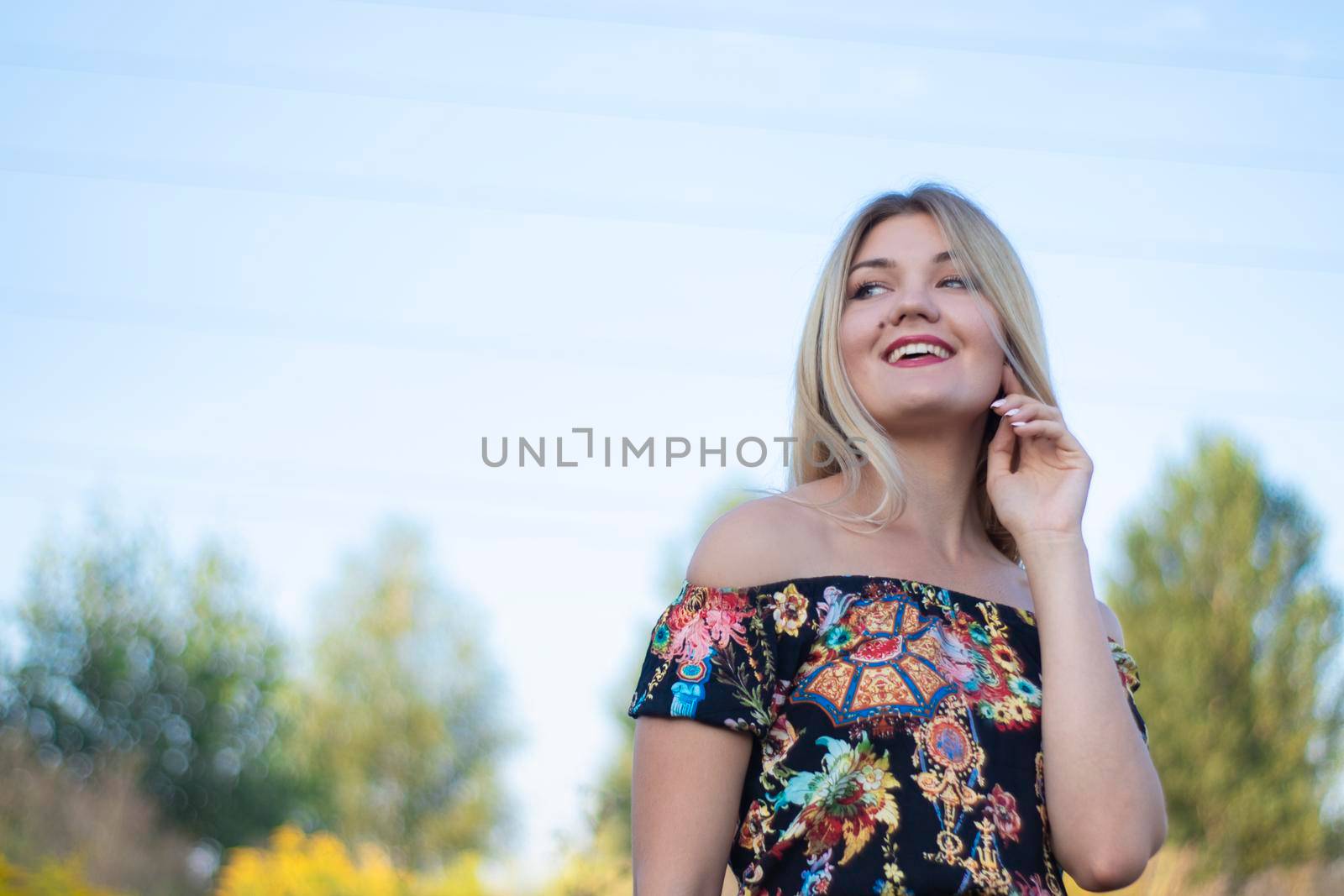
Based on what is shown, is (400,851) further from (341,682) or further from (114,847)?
(114,847)

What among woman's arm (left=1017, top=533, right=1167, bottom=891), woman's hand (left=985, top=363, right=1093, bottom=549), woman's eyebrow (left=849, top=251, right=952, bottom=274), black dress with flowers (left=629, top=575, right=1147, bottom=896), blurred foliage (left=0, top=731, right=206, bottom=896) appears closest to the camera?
black dress with flowers (left=629, top=575, right=1147, bottom=896)

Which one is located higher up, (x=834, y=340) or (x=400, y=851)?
(x=834, y=340)

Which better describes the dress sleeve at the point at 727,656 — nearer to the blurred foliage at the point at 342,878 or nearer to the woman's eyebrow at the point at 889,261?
the woman's eyebrow at the point at 889,261

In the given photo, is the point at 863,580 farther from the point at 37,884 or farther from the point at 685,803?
the point at 37,884

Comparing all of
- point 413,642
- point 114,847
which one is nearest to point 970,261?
point 114,847

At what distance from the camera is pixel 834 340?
6.47 feet

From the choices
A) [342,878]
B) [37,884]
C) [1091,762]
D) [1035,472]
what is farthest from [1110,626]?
[342,878]

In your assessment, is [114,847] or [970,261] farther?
[114,847]

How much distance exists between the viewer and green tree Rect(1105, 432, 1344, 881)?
17.8 meters

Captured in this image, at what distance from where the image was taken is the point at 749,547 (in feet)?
5.56

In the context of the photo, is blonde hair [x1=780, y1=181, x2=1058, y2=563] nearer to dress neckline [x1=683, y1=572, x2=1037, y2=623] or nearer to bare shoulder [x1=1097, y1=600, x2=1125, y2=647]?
dress neckline [x1=683, y1=572, x2=1037, y2=623]

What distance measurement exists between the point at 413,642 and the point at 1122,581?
11641 mm

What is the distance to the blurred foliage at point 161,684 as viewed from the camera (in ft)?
63.0

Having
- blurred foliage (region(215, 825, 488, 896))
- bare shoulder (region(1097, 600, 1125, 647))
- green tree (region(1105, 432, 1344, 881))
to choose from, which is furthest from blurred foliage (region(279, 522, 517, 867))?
bare shoulder (region(1097, 600, 1125, 647))
